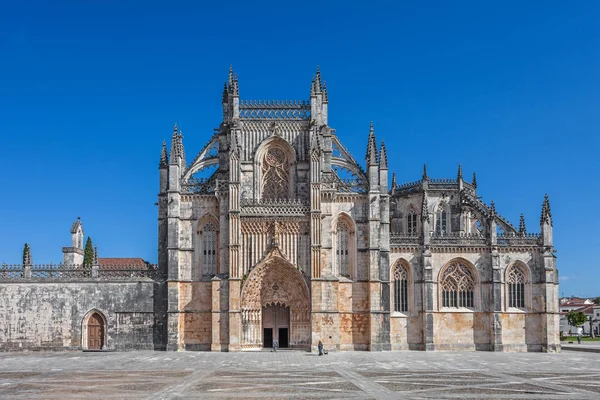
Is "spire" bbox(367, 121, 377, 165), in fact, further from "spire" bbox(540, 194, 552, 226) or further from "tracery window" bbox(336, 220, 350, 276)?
"spire" bbox(540, 194, 552, 226)

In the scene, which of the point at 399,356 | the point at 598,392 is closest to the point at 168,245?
the point at 399,356

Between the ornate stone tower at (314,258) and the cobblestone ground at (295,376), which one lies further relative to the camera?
the ornate stone tower at (314,258)

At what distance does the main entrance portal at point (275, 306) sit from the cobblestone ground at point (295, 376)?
424 cm

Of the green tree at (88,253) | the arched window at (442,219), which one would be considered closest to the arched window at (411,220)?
the arched window at (442,219)

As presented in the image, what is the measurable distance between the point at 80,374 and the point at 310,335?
22.3 m

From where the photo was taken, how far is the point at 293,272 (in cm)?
5450

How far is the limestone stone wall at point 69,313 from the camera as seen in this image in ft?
177

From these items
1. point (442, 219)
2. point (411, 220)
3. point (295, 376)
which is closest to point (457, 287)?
point (442, 219)

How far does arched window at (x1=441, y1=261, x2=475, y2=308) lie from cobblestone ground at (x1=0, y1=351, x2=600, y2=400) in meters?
7.59

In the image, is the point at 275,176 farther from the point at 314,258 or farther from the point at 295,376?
the point at 295,376

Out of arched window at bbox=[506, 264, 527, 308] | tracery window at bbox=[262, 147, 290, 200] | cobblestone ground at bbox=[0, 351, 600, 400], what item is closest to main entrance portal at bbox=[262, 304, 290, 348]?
cobblestone ground at bbox=[0, 351, 600, 400]

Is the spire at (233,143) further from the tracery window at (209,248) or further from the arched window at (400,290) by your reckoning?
the arched window at (400,290)

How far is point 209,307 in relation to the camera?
54.6 m

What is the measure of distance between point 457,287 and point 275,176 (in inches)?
689
